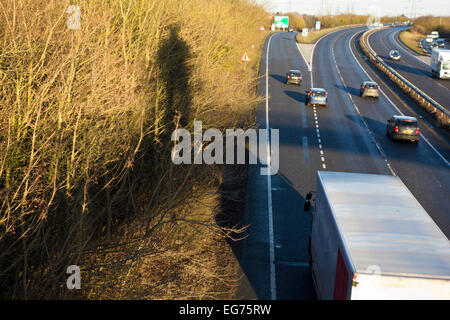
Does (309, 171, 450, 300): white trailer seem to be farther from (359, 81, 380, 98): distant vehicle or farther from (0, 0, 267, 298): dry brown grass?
(359, 81, 380, 98): distant vehicle

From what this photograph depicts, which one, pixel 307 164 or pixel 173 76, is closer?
pixel 173 76

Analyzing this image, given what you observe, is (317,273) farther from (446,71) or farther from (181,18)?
(446,71)

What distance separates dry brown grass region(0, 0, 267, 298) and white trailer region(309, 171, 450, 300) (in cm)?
322

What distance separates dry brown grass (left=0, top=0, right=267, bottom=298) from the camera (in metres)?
9.41

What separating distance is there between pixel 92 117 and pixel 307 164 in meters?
14.3

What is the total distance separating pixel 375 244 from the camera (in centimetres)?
835

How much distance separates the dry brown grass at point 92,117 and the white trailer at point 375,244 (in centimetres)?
322

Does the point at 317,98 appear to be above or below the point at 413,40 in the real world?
below

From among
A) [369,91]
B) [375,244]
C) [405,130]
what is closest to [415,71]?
[369,91]

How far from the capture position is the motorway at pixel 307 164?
47.4ft

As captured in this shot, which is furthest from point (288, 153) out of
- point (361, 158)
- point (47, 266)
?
point (47, 266)

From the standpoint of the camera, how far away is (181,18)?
21.0m

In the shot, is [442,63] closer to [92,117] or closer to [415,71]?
[415,71]

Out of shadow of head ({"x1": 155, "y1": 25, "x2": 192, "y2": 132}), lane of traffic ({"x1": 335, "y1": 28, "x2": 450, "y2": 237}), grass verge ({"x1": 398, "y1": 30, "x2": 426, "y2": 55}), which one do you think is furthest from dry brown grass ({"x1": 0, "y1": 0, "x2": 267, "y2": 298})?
grass verge ({"x1": 398, "y1": 30, "x2": 426, "y2": 55})
